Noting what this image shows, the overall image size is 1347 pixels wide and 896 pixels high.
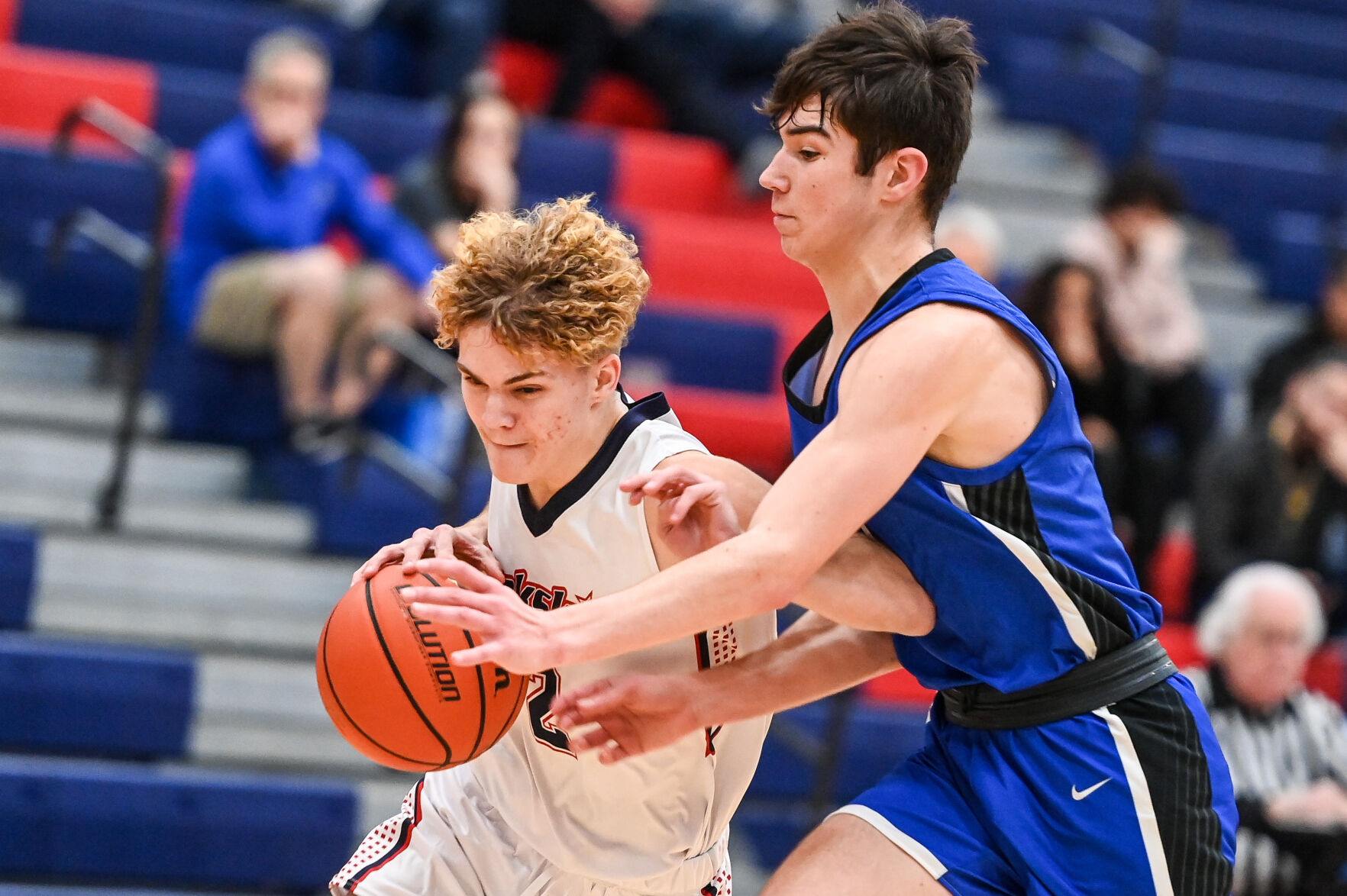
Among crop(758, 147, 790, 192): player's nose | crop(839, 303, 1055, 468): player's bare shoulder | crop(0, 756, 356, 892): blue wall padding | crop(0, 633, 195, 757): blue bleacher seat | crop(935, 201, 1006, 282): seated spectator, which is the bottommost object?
crop(0, 756, 356, 892): blue wall padding

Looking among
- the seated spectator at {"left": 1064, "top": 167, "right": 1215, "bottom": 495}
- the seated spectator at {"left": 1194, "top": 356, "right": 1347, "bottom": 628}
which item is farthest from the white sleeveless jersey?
the seated spectator at {"left": 1064, "top": 167, "right": 1215, "bottom": 495}

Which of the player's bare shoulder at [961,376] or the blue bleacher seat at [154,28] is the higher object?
the blue bleacher seat at [154,28]

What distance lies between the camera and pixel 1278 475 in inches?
229

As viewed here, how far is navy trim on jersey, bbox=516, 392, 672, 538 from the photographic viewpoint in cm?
253

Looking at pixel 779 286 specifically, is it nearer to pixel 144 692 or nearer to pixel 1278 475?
pixel 1278 475

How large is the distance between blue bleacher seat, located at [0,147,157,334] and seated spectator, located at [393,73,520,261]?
986 millimetres

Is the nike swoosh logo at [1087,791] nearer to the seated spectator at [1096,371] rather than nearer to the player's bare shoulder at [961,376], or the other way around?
the player's bare shoulder at [961,376]

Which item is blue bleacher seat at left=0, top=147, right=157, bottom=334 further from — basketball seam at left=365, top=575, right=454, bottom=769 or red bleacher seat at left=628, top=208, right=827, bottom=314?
basketball seam at left=365, top=575, right=454, bottom=769

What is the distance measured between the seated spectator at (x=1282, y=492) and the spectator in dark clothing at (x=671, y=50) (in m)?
2.42

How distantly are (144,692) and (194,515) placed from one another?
2.38ft

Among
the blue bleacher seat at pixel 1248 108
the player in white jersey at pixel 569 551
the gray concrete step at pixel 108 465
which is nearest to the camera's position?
the player in white jersey at pixel 569 551

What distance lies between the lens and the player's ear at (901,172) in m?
2.41

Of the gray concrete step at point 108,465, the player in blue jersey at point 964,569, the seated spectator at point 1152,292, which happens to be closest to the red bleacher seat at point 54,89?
the gray concrete step at point 108,465

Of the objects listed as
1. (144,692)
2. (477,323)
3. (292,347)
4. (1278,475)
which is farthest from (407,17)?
(477,323)
